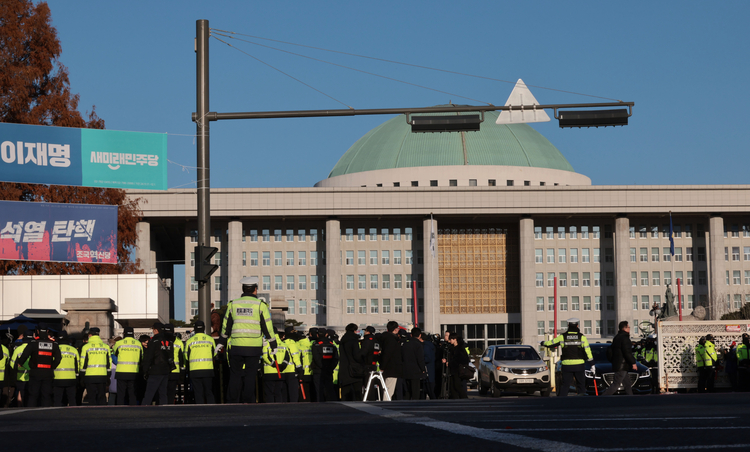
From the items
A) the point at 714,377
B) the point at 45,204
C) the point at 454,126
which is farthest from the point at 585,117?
the point at 45,204

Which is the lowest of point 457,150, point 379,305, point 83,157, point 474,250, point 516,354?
point 379,305

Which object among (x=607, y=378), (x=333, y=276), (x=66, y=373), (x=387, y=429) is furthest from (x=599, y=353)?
(x=333, y=276)

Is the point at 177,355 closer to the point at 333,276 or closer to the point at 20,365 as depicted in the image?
the point at 20,365

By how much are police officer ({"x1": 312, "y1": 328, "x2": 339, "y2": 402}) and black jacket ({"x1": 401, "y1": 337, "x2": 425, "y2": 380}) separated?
1547 mm

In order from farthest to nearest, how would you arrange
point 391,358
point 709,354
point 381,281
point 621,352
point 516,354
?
point 381,281 < point 516,354 < point 709,354 < point 621,352 < point 391,358

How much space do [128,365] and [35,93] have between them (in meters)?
27.3

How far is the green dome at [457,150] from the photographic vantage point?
4158 inches

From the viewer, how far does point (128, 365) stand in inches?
623

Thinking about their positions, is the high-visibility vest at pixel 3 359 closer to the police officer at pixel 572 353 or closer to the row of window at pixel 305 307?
the police officer at pixel 572 353

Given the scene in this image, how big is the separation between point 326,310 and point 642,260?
3347 cm

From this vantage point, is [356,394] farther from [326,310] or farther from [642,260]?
[642,260]

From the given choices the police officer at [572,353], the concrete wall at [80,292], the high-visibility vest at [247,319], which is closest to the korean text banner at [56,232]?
the concrete wall at [80,292]

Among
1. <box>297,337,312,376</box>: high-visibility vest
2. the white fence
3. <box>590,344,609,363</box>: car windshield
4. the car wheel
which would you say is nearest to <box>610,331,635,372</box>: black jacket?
the white fence

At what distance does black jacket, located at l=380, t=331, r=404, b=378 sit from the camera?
655 inches
